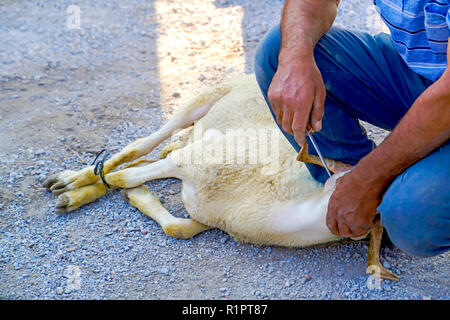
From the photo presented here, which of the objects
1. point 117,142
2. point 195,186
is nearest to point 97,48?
point 117,142

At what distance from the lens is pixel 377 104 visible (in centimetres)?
254

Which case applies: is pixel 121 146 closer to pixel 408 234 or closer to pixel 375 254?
pixel 375 254

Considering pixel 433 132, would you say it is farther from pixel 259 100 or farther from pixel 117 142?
pixel 117 142

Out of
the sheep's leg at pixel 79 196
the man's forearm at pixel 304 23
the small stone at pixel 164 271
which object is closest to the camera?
the man's forearm at pixel 304 23

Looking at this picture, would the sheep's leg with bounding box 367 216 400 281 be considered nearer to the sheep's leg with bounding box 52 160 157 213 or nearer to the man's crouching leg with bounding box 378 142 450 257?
the man's crouching leg with bounding box 378 142 450 257

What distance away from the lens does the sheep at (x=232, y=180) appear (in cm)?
263

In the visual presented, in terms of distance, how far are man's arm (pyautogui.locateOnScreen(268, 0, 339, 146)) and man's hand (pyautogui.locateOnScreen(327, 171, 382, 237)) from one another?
269mm

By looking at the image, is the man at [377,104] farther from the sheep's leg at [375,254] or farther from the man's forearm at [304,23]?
the sheep's leg at [375,254]

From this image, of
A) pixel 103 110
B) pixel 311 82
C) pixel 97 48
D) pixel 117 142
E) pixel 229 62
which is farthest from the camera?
pixel 97 48

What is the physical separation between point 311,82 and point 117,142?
1.87 m

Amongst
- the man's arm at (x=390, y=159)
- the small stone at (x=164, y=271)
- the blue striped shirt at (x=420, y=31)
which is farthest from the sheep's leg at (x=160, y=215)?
the blue striped shirt at (x=420, y=31)

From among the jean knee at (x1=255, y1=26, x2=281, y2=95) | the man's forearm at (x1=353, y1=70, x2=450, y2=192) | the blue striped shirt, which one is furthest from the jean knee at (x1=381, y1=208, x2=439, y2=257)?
the jean knee at (x1=255, y1=26, x2=281, y2=95)

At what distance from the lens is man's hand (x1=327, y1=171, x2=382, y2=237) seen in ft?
6.93

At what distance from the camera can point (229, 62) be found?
4.73 metres
